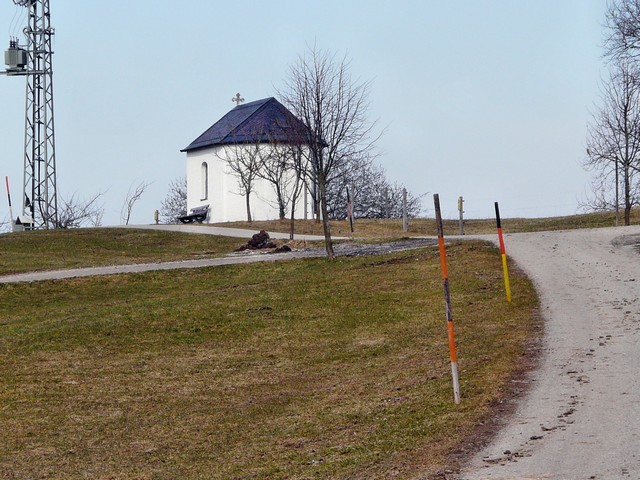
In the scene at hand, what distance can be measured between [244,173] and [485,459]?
50.5 m

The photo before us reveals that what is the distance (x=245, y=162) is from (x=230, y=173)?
6.54 ft

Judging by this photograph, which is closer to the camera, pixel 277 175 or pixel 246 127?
pixel 277 175

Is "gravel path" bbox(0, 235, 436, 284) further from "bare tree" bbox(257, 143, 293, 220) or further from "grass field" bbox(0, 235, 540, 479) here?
"bare tree" bbox(257, 143, 293, 220)

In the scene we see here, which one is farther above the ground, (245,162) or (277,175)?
(245,162)

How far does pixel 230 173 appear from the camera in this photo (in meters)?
60.2

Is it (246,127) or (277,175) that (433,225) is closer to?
(277,175)

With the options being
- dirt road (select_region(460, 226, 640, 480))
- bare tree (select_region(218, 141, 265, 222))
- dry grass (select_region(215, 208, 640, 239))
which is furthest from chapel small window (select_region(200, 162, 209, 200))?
dirt road (select_region(460, 226, 640, 480))

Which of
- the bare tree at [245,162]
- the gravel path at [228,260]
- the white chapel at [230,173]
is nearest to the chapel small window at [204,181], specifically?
the white chapel at [230,173]

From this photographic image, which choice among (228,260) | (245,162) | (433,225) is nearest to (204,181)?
(245,162)

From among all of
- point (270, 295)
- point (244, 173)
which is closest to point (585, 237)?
point (270, 295)

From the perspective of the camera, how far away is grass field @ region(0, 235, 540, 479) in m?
10.8

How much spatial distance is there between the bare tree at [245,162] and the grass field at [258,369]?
28.7m

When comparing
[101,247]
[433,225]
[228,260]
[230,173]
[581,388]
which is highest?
[230,173]

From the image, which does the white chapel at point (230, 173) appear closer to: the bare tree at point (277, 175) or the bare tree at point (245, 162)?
the bare tree at point (245, 162)
